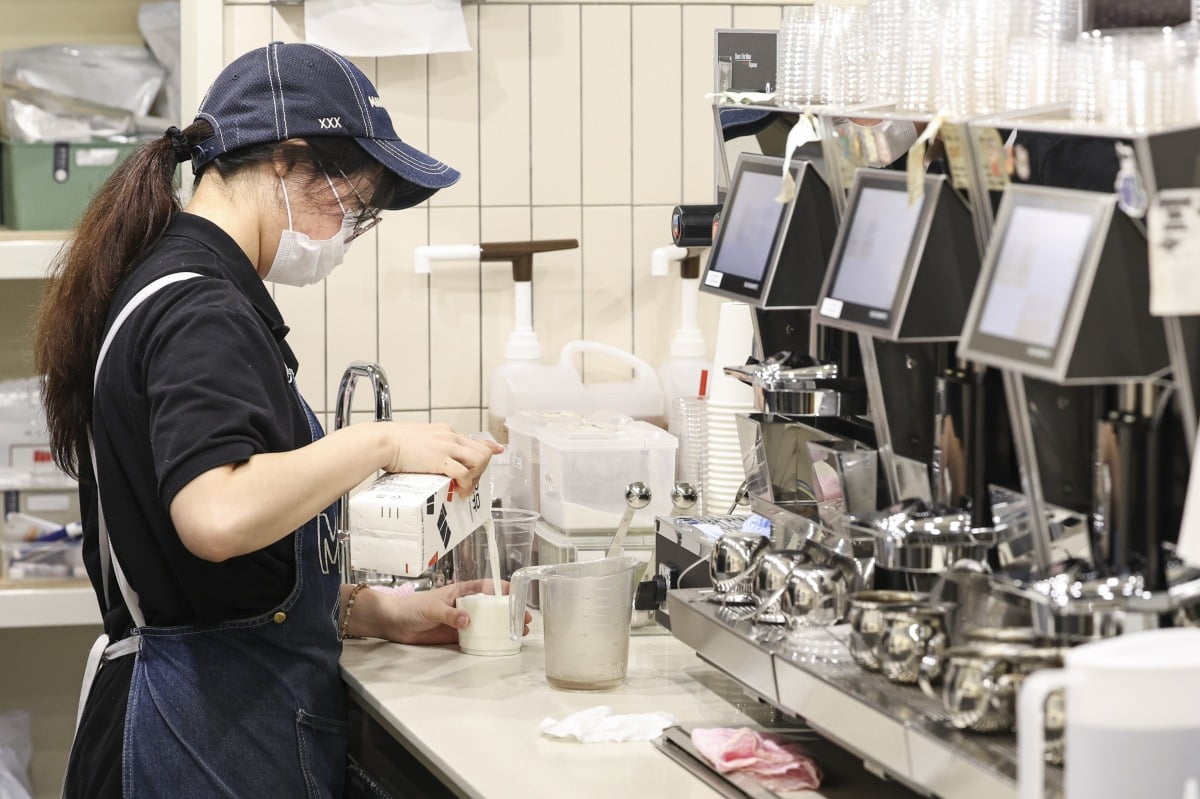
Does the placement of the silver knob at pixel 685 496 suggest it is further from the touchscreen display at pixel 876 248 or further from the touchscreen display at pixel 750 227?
the touchscreen display at pixel 876 248

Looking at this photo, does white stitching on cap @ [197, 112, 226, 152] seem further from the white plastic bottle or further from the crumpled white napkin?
the white plastic bottle

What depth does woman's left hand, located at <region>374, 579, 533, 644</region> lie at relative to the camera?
6.97 ft

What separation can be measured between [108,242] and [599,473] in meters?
0.83

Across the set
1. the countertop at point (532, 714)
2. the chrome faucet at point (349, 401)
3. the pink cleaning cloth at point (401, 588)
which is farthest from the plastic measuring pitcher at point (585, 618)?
the pink cleaning cloth at point (401, 588)

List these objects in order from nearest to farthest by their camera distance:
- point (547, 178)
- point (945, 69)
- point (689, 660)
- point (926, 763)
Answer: point (926, 763) < point (945, 69) < point (689, 660) < point (547, 178)

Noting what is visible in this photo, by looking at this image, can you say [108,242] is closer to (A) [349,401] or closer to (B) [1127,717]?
(A) [349,401]

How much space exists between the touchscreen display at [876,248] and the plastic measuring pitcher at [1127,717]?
39 cm

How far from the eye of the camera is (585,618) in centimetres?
187

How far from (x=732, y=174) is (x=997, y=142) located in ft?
1.72

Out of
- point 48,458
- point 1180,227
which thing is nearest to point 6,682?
point 48,458

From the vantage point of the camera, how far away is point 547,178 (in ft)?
9.10

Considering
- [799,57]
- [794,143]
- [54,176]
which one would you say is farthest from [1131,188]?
[54,176]

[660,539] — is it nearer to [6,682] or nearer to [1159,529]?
[1159,529]

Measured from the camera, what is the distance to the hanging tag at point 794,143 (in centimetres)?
154
